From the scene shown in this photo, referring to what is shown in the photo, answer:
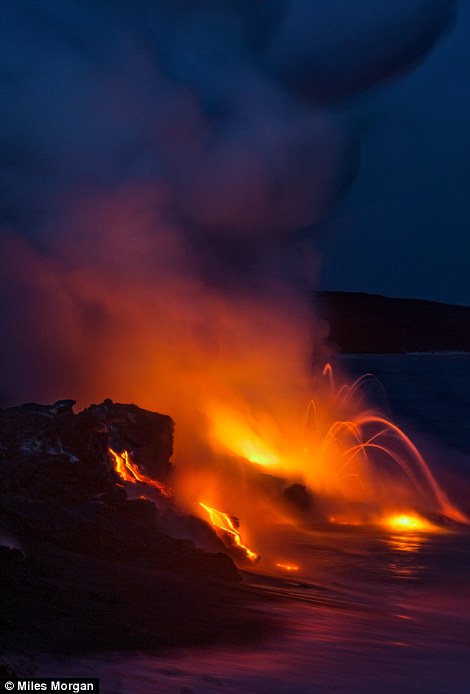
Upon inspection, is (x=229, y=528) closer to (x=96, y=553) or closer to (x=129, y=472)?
(x=129, y=472)

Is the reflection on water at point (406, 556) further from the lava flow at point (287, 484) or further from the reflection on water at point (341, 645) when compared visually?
the lava flow at point (287, 484)

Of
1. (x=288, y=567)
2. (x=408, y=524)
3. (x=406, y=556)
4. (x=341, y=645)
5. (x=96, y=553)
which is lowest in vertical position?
(x=341, y=645)

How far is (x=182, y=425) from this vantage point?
20250 millimetres

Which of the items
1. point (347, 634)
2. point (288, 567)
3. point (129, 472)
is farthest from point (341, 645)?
point (129, 472)

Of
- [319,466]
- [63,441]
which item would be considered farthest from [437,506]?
[63,441]

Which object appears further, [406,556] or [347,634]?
[406,556]

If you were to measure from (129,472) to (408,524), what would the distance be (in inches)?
248

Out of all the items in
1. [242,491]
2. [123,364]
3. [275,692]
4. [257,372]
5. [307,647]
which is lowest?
[275,692]

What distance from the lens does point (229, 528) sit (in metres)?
13.1

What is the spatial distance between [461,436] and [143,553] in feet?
114

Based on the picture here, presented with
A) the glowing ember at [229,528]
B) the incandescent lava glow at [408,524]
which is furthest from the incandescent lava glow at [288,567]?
the incandescent lava glow at [408,524]

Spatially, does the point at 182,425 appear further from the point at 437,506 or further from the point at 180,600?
the point at 180,600

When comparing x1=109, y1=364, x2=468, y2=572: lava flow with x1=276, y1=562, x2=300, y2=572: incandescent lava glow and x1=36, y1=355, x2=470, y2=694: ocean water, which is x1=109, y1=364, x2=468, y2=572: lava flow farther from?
x1=36, y1=355, x2=470, y2=694: ocean water

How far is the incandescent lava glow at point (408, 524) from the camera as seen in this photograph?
1653 cm
